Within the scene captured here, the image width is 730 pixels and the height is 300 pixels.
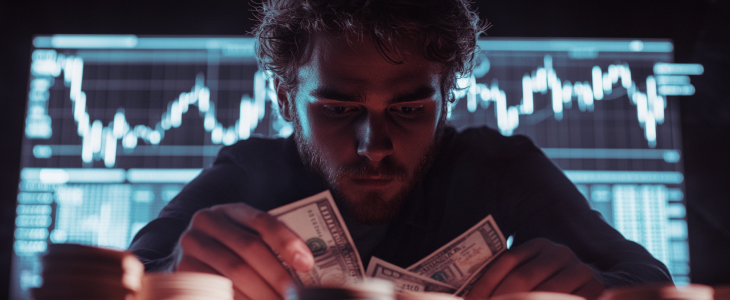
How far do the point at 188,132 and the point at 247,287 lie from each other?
2.29m

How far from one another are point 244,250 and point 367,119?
1.80 ft

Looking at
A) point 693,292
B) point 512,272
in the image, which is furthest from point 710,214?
point 693,292

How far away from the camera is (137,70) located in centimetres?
309

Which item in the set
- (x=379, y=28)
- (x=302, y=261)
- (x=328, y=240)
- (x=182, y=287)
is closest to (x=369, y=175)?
(x=328, y=240)

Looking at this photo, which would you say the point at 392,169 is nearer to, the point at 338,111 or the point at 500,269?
the point at 338,111

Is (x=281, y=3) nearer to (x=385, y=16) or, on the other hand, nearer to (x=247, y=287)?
(x=385, y=16)

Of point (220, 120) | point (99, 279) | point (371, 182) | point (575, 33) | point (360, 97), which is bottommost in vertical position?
point (99, 279)

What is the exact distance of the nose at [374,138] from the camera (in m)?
1.32

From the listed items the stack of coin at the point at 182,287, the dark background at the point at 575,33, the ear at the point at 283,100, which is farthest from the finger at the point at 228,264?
the dark background at the point at 575,33

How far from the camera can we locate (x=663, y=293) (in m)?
0.67

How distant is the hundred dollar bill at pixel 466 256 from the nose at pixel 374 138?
12.0 inches

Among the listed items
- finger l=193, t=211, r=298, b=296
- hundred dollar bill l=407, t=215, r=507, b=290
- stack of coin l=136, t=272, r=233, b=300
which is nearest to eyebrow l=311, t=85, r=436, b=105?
Answer: hundred dollar bill l=407, t=215, r=507, b=290

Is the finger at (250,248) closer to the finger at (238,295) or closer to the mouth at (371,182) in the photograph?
the finger at (238,295)

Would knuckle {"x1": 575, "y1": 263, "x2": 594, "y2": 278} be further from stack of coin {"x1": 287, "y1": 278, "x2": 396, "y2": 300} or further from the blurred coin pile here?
the blurred coin pile
